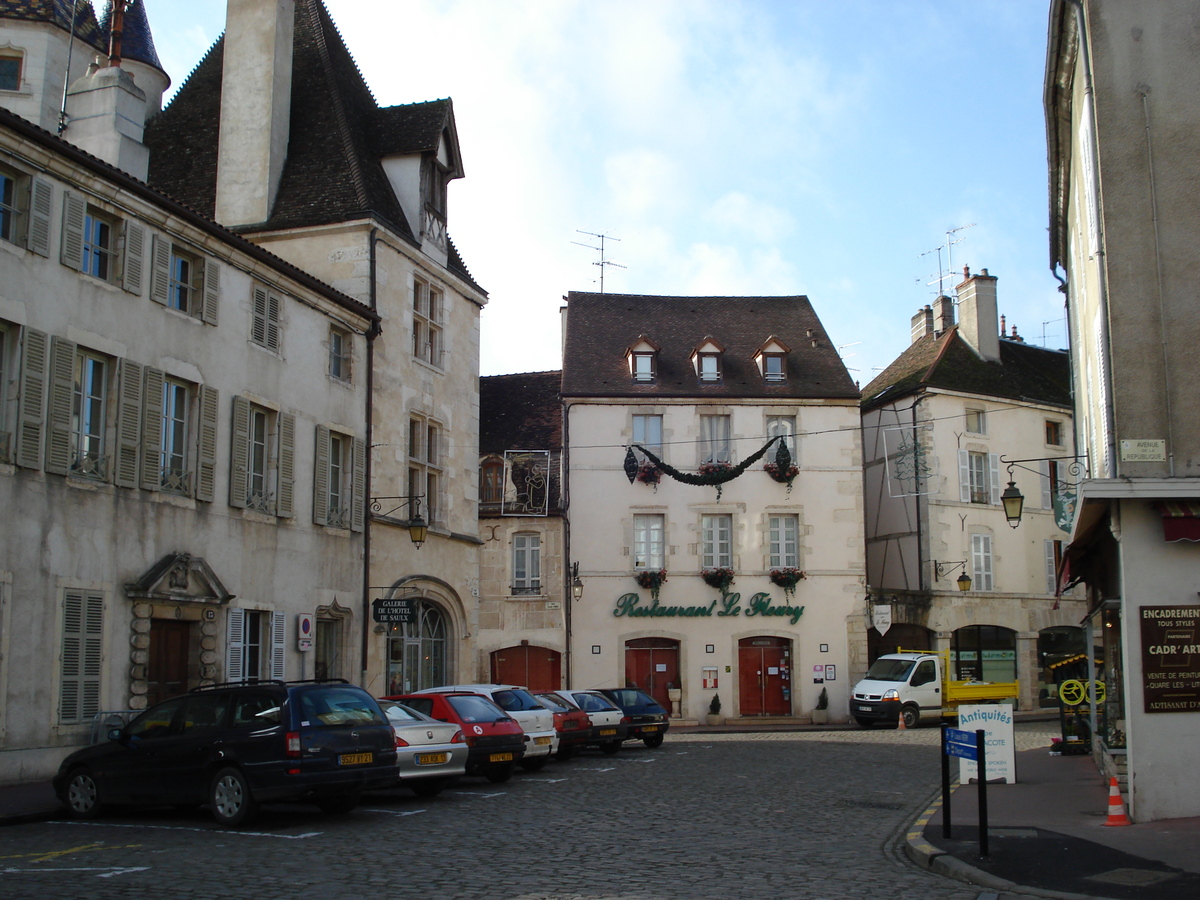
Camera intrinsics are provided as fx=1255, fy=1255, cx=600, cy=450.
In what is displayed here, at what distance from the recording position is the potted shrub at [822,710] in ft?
118

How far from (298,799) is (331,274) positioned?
14283mm

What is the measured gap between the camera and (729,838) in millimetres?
11773

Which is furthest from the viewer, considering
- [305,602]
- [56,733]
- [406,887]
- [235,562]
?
[305,602]

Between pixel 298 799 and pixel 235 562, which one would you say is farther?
pixel 235 562

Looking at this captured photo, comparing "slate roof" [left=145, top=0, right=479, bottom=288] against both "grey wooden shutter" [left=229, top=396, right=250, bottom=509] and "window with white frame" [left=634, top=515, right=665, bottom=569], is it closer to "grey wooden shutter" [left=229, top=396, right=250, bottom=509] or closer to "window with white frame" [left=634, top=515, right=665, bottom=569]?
"grey wooden shutter" [left=229, top=396, right=250, bottom=509]

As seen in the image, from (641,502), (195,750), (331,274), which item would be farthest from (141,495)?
(641,502)

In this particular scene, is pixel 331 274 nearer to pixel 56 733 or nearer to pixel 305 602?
pixel 305 602

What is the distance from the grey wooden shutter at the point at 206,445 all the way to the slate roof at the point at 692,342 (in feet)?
60.6

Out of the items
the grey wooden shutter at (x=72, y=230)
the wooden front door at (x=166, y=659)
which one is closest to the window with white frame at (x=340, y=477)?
the wooden front door at (x=166, y=659)

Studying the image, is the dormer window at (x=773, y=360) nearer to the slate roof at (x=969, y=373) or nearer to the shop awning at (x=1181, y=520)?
the slate roof at (x=969, y=373)

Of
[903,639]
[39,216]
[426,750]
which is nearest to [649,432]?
[903,639]

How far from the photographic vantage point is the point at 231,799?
40.3ft

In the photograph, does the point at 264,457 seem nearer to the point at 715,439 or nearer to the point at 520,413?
the point at 520,413

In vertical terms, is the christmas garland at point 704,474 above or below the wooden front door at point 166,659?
above
